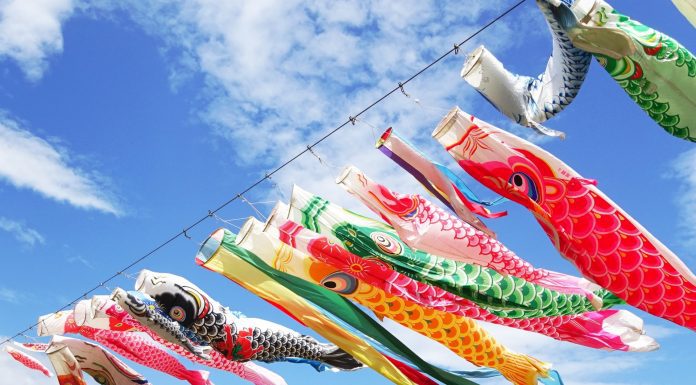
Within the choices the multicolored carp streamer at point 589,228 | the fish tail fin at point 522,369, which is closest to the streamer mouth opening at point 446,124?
the multicolored carp streamer at point 589,228

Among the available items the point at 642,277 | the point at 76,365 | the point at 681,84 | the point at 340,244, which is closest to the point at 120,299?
the point at 76,365

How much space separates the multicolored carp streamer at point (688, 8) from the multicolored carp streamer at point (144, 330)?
5.17 meters

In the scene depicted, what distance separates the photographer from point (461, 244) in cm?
494

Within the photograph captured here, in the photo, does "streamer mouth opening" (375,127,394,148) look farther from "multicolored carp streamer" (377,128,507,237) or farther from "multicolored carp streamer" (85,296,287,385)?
"multicolored carp streamer" (85,296,287,385)

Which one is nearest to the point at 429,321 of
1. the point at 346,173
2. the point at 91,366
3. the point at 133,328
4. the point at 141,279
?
the point at 346,173

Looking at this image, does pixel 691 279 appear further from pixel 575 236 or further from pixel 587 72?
pixel 587 72

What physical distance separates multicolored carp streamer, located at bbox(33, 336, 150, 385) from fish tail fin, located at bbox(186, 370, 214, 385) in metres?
0.49

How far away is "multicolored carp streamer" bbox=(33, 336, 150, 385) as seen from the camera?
24.7 ft

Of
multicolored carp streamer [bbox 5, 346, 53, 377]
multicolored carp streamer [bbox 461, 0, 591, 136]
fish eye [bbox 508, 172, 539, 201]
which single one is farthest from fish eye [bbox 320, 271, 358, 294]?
multicolored carp streamer [bbox 5, 346, 53, 377]

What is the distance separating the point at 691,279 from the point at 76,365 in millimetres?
5961

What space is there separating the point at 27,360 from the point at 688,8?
854 cm

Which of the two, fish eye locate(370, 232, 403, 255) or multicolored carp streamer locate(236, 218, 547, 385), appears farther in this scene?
multicolored carp streamer locate(236, 218, 547, 385)

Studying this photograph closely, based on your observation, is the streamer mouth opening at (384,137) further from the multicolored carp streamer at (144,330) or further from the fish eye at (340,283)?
the multicolored carp streamer at (144,330)

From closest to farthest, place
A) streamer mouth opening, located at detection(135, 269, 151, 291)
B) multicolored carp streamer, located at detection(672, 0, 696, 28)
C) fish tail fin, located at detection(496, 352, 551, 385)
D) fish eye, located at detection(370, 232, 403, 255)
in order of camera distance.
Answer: multicolored carp streamer, located at detection(672, 0, 696, 28), fish eye, located at detection(370, 232, 403, 255), fish tail fin, located at detection(496, 352, 551, 385), streamer mouth opening, located at detection(135, 269, 151, 291)
